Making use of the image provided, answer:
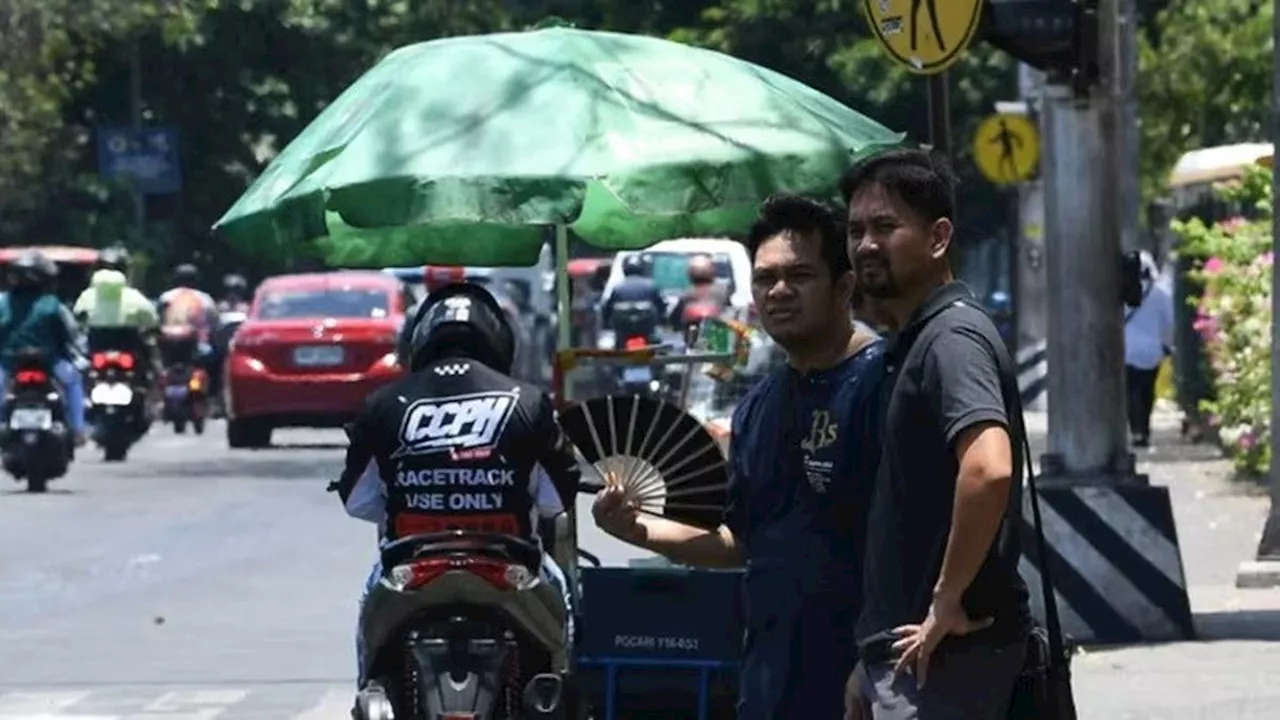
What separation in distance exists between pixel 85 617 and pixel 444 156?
20.6 feet

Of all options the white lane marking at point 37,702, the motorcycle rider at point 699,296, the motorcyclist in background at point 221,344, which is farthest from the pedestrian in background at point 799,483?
the motorcyclist in background at point 221,344

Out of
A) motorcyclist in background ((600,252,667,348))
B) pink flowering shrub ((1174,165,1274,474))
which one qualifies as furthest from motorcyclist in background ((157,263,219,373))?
pink flowering shrub ((1174,165,1274,474))

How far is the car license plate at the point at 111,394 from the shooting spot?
27612mm

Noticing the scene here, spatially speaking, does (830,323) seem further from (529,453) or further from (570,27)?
(570,27)

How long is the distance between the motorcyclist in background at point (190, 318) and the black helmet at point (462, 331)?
25.0m

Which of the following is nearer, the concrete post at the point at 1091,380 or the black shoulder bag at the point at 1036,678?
the black shoulder bag at the point at 1036,678

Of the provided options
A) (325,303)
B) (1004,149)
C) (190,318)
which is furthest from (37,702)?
(190,318)

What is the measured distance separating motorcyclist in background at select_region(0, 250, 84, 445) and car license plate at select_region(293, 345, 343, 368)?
246 inches

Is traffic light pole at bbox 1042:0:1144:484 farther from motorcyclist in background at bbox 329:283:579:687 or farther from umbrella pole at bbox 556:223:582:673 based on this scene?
motorcyclist in background at bbox 329:283:579:687

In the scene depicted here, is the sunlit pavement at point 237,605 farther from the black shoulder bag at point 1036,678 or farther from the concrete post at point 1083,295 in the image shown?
the black shoulder bag at point 1036,678

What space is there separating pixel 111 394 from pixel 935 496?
22391mm

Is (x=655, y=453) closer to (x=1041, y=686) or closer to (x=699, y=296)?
(x=1041, y=686)

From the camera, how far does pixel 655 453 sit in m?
8.84

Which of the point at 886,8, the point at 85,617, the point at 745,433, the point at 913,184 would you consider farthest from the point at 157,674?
the point at 913,184
